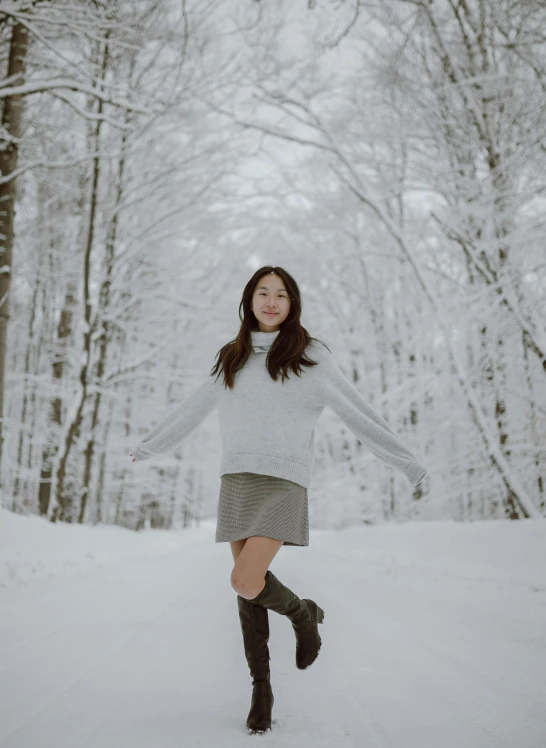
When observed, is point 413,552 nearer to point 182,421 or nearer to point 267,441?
point 182,421

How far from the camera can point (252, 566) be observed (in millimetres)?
1877

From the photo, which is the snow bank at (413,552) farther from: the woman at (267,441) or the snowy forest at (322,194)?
the woman at (267,441)

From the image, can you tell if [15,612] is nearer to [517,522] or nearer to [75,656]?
[75,656]

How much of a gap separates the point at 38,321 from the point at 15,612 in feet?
47.7

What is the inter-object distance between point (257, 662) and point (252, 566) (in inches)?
13.6

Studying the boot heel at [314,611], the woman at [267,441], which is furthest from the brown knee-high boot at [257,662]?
the boot heel at [314,611]

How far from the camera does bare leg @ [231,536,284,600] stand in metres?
1.87

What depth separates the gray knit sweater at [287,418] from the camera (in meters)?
2.04

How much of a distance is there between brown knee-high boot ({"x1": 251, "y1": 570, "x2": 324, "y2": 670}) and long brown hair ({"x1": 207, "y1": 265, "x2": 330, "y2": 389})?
78cm

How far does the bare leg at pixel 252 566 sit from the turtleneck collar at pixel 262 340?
2.51 ft

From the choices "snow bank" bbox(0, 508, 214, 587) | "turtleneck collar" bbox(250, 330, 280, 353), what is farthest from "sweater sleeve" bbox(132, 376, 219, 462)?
"snow bank" bbox(0, 508, 214, 587)

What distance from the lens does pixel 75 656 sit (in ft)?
8.24

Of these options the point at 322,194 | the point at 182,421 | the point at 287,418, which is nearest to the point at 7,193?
the point at 182,421

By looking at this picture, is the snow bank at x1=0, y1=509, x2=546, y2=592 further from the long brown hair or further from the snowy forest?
the long brown hair
